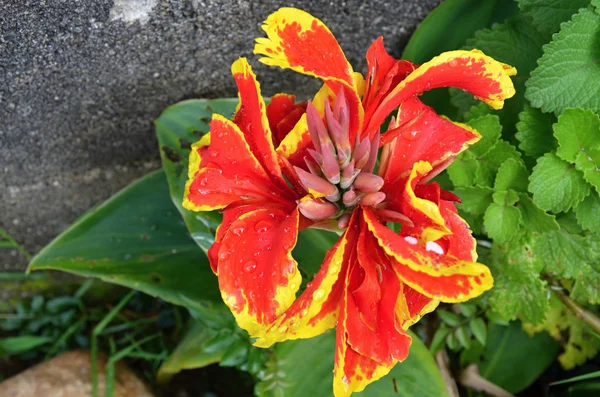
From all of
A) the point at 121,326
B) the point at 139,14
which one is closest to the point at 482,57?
the point at 139,14

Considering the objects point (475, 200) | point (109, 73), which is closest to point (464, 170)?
point (475, 200)

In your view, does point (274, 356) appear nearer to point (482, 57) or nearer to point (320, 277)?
point (320, 277)

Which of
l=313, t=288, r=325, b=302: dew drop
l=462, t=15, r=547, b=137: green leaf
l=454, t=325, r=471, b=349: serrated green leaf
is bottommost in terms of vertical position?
l=454, t=325, r=471, b=349: serrated green leaf

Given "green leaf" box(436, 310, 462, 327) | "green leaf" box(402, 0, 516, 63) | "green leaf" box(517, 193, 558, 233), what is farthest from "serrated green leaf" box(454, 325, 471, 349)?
"green leaf" box(402, 0, 516, 63)

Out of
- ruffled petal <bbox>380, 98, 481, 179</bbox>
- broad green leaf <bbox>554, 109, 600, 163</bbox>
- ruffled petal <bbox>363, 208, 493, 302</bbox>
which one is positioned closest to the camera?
ruffled petal <bbox>363, 208, 493, 302</bbox>

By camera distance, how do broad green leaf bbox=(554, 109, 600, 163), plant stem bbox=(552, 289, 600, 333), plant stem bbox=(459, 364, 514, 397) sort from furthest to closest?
plant stem bbox=(459, 364, 514, 397) → plant stem bbox=(552, 289, 600, 333) → broad green leaf bbox=(554, 109, 600, 163)

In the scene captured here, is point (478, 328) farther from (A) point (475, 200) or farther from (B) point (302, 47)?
(B) point (302, 47)

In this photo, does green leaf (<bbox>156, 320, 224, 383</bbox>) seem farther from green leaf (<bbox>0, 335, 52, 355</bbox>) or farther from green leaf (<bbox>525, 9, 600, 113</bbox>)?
green leaf (<bbox>525, 9, 600, 113</bbox>)
